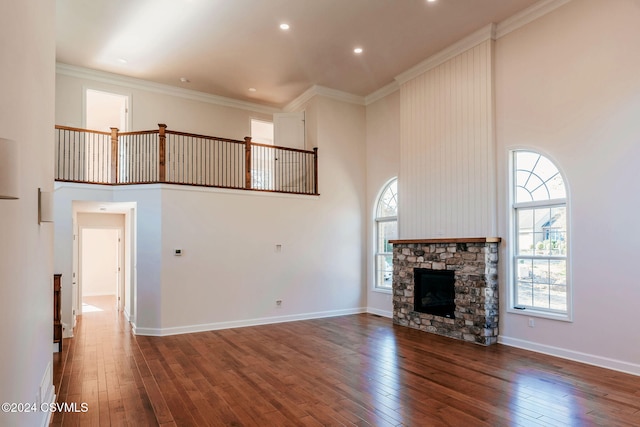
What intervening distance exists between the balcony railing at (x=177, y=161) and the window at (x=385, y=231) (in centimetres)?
155

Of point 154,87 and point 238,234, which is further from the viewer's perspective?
point 154,87

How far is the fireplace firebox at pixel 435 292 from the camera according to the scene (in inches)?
246

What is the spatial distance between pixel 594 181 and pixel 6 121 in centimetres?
567

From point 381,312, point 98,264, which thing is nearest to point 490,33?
point 381,312

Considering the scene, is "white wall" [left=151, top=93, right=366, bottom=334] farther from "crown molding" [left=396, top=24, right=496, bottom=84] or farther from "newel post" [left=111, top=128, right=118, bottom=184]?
"crown molding" [left=396, top=24, right=496, bottom=84]

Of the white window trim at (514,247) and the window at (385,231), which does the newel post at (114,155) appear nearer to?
the window at (385,231)

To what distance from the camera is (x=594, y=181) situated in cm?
479

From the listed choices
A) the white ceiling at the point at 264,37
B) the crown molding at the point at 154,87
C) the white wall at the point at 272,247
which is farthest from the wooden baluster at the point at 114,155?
the crown molding at the point at 154,87

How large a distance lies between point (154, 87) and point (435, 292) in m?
6.90

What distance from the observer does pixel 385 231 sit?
8.43 metres

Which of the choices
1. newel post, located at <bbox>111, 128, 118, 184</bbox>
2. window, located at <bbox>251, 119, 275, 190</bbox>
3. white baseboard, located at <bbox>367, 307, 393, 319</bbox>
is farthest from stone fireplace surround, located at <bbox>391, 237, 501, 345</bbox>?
newel post, located at <bbox>111, 128, 118, 184</bbox>

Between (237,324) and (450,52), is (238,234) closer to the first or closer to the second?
(237,324)

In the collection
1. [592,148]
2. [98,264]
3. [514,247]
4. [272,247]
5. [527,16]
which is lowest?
[98,264]

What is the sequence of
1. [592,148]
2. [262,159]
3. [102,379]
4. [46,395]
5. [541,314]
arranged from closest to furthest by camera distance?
1. [46,395]
2. [102,379]
3. [592,148]
4. [541,314]
5. [262,159]
